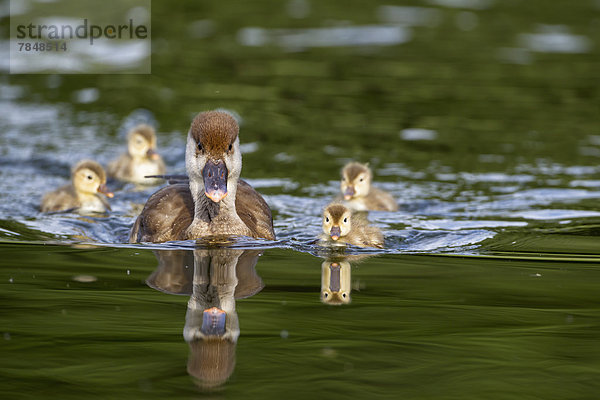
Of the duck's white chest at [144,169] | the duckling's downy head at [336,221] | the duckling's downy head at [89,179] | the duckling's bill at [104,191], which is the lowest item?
the duckling's downy head at [336,221]

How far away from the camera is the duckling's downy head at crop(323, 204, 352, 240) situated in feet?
24.5

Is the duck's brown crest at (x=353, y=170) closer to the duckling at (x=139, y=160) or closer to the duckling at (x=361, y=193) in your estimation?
the duckling at (x=361, y=193)

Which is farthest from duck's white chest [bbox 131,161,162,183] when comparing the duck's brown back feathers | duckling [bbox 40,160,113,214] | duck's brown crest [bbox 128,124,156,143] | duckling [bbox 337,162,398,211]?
the duck's brown back feathers

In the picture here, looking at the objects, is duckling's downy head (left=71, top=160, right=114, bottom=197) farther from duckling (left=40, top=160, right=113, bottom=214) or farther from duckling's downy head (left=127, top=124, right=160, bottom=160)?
duckling's downy head (left=127, top=124, right=160, bottom=160)

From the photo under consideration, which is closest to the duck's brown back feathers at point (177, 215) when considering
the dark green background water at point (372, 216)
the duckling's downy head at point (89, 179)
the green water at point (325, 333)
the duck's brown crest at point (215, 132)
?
the dark green background water at point (372, 216)

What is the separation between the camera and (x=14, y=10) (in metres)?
17.5

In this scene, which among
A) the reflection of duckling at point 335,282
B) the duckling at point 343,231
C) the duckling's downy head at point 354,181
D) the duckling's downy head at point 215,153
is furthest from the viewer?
the duckling's downy head at point 354,181

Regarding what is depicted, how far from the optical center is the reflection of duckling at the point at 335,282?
5.71 meters

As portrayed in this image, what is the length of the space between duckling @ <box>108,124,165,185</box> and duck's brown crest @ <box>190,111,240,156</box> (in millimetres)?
3885

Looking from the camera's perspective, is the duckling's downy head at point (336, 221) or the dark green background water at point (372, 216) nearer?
the dark green background water at point (372, 216)

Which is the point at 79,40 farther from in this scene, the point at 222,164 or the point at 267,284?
the point at 267,284

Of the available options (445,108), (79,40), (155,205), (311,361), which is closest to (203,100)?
(445,108)

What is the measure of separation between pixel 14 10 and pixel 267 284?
515 inches

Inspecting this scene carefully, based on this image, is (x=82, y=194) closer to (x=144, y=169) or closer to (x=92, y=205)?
(x=92, y=205)
